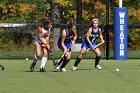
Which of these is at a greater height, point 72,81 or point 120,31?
point 72,81

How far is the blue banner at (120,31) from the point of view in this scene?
A: 2525cm

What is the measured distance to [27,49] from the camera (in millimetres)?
33656

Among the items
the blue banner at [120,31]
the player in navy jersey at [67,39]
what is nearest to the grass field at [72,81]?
the player in navy jersey at [67,39]

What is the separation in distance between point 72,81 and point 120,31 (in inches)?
393

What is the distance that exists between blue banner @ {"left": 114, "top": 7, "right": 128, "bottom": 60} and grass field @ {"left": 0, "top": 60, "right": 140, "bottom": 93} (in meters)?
5.17

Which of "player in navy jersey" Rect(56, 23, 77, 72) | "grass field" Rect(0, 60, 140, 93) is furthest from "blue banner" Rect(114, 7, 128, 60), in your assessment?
"player in navy jersey" Rect(56, 23, 77, 72)

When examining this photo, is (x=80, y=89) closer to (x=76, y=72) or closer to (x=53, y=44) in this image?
(x=76, y=72)

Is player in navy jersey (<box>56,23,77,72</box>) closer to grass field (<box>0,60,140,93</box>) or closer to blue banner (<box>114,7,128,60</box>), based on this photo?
grass field (<box>0,60,140,93</box>)

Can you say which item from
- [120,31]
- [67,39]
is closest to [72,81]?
[67,39]

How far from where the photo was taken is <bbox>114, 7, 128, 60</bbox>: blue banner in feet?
82.8

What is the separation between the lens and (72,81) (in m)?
15.8

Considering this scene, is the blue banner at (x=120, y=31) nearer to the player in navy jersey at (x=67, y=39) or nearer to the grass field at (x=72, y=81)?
the grass field at (x=72, y=81)

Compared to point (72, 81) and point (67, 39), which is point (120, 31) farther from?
point (72, 81)

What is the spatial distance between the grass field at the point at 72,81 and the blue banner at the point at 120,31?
517 centimetres
